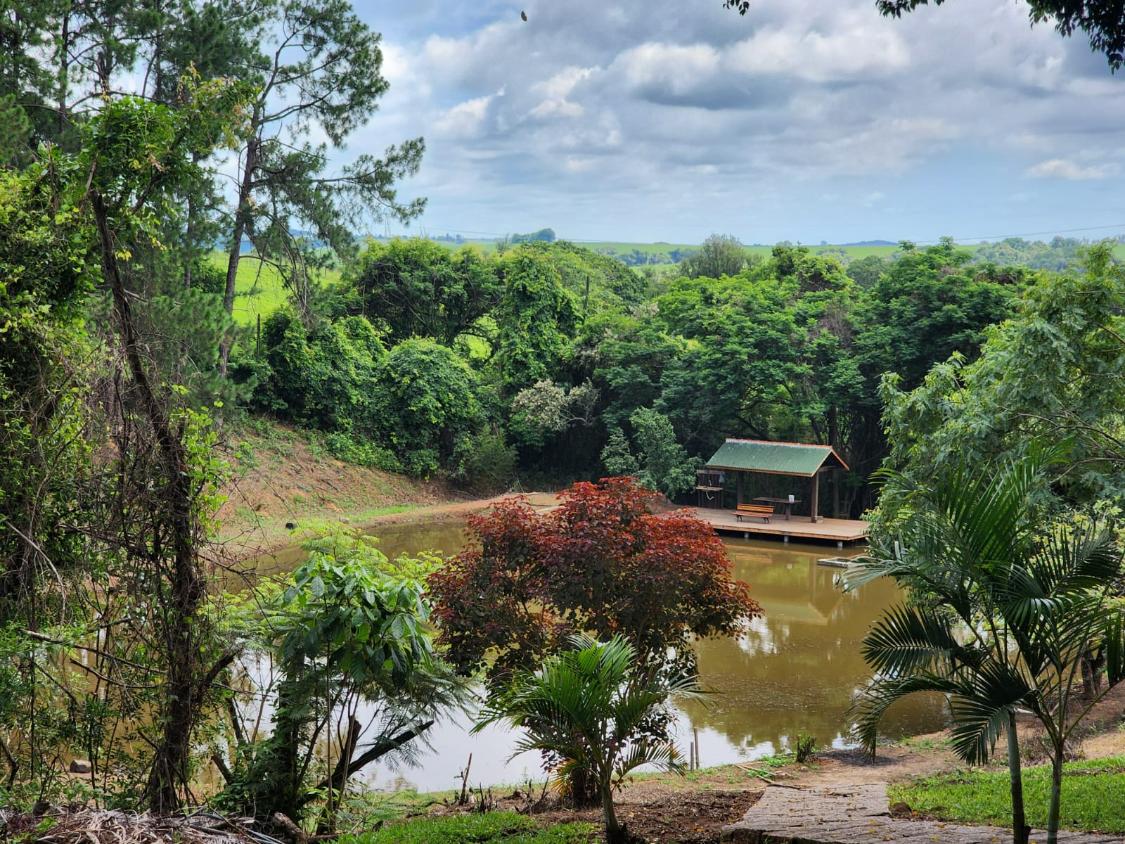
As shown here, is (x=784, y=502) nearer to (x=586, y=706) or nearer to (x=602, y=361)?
(x=602, y=361)

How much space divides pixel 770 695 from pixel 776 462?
12611 mm

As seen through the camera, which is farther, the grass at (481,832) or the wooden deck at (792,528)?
the wooden deck at (792,528)

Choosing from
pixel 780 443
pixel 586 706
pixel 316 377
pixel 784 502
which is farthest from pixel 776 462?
pixel 586 706

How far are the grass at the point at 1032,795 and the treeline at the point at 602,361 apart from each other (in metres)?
16.9

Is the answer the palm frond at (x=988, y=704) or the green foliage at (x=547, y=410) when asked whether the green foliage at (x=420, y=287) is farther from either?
the palm frond at (x=988, y=704)

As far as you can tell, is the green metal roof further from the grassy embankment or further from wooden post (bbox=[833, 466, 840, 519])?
the grassy embankment

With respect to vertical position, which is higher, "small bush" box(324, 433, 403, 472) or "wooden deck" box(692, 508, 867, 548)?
"small bush" box(324, 433, 403, 472)

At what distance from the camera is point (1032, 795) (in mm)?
6648

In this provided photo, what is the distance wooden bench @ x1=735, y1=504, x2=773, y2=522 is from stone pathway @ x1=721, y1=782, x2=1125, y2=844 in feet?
58.8

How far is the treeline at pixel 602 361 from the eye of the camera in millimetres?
24859

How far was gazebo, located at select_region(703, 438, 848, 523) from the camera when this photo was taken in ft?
78.8

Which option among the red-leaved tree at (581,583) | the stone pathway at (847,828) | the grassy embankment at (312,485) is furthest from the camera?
the grassy embankment at (312,485)

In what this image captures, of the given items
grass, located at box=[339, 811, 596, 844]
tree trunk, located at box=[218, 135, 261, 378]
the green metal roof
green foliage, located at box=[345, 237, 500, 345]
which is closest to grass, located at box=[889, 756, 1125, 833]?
grass, located at box=[339, 811, 596, 844]

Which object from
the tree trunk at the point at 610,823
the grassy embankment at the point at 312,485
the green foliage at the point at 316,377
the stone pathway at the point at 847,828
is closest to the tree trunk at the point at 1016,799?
the stone pathway at the point at 847,828
